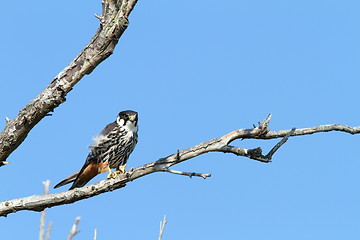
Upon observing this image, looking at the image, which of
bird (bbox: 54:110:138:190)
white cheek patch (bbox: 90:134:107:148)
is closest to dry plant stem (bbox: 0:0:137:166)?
bird (bbox: 54:110:138:190)

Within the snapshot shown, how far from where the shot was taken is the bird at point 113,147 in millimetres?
4859

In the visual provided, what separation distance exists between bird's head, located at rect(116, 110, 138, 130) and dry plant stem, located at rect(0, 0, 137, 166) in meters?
1.93

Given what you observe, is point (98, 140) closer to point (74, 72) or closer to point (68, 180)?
point (68, 180)

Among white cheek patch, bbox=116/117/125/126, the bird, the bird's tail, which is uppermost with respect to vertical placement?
white cheek patch, bbox=116/117/125/126

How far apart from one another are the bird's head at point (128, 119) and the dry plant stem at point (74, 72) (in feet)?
6.32

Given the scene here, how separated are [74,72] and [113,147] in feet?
6.70

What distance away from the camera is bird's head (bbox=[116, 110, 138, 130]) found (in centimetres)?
507

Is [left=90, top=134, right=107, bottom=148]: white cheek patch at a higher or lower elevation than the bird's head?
lower

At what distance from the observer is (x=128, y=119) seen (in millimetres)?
5090

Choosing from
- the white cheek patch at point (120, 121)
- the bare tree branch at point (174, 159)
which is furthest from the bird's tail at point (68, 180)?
the bare tree branch at point (174, 159)

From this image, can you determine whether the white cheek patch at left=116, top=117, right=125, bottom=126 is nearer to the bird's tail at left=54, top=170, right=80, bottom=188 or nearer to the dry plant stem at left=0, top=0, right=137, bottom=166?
the bird's tail at left=54, top=170, right=80, bottom=188

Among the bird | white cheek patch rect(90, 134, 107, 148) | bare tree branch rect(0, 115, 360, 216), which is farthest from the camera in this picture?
white cheek patch rect(90, 134, 107, 148)

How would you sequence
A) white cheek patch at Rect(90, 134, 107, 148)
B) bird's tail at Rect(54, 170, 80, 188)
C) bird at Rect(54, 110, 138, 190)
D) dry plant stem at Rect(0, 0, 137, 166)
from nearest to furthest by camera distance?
dry plant stem at Rect(0, 0, 137, 166), bird's tail at Rect(54, 170, 80, 188), bird at Rect(54, 110, 138, 190), white cheek patch at Rect(90, 134, 107, 148)

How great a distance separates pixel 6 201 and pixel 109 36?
122 centimetres
